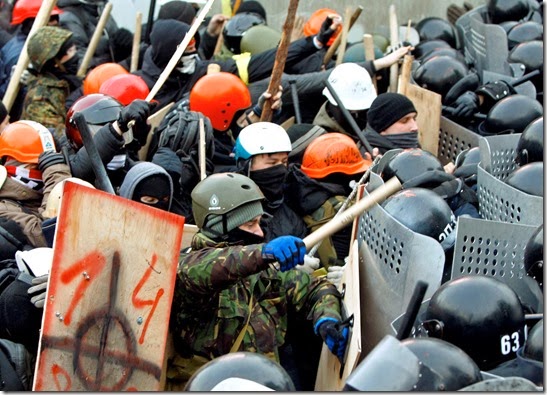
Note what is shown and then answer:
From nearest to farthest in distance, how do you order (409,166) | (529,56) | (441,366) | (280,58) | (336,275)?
1. (441,366)
2. (336,275)
3. (409,166)
4. (280,58)
5. (529,56)

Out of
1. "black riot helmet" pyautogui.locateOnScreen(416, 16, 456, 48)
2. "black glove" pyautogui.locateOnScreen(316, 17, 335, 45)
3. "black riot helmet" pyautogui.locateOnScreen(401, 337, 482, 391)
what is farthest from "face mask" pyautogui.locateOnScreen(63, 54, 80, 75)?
"black riot helmet" pyautogui.locateOnScreen(401, 337, 482, 391)

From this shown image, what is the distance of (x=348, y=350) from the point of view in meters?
5.46

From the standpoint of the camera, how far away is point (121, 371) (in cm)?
536

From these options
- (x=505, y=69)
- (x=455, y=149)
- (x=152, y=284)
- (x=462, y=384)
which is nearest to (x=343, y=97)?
(x=455, y=149)

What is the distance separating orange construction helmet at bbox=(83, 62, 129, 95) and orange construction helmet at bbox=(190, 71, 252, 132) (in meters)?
1.26

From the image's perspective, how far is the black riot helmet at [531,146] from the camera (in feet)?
21.9

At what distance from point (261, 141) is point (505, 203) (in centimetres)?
181

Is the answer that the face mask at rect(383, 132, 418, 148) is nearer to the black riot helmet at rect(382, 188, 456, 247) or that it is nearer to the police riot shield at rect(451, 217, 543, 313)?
the black riot helmet at rect(382, 188, 456, 247)

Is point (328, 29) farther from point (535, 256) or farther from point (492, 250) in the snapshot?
point (535, 256)

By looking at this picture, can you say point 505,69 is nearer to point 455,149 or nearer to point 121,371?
point 455,149

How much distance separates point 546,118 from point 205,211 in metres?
2.05

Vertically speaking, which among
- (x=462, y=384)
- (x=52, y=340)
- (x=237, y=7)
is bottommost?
(x=237, y=7)

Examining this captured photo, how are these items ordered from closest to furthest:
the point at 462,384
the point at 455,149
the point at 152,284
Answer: the point at 462,384 → the point at 152,284 → the point at 455,149

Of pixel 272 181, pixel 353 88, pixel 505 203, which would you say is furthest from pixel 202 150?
pixel 505 203
